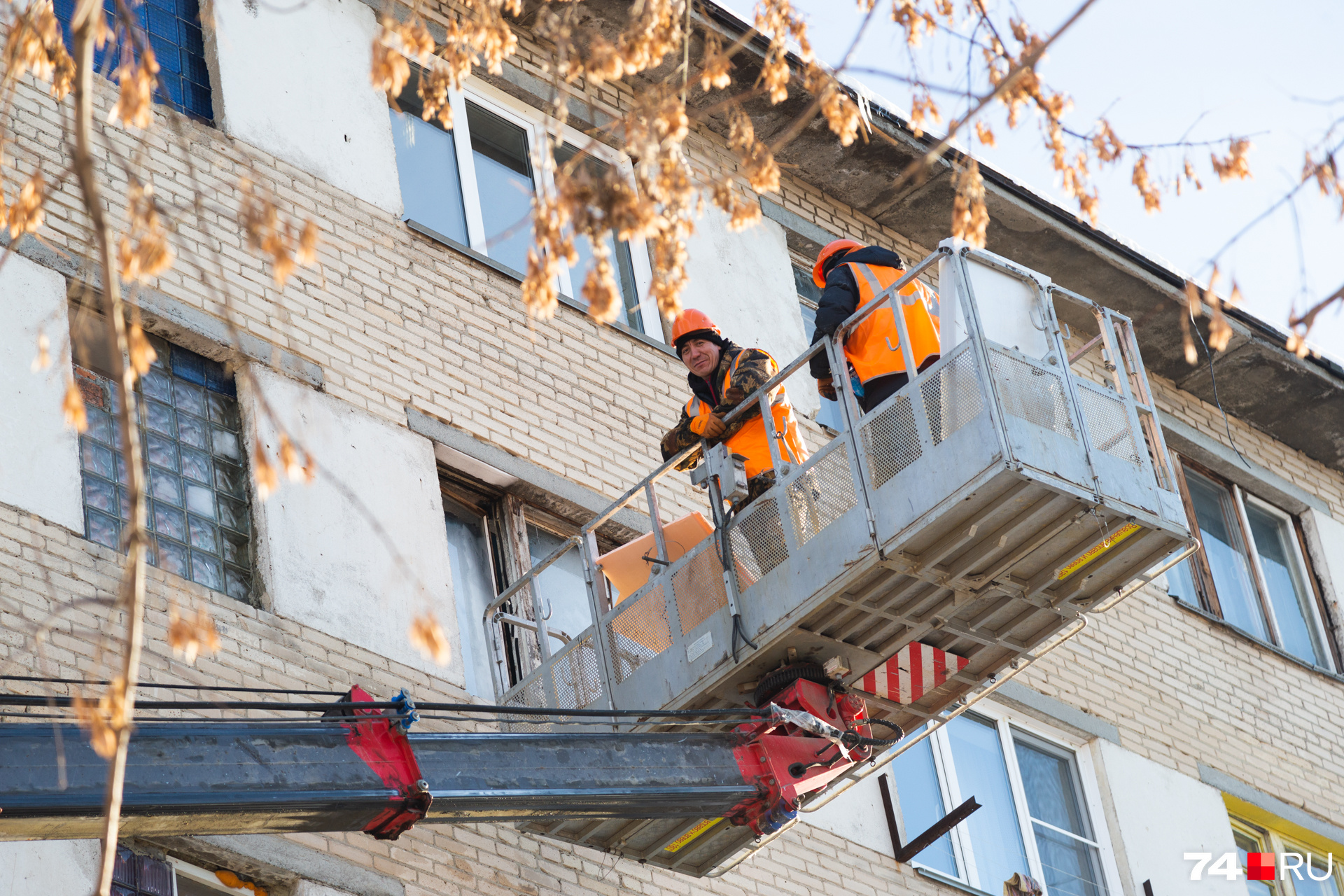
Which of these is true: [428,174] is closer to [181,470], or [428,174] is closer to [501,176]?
[501,176]

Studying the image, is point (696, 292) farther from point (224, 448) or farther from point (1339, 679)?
point (1339, 679)

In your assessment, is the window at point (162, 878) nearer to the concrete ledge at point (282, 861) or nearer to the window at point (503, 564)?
the concrete ledge at point (282, 861)

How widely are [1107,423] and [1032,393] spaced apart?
46 centimetres

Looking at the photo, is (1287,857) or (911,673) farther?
(1287,857)

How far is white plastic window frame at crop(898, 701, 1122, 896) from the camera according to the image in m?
12.4

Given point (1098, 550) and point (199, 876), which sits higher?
point (1098, 550)

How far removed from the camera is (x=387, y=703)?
7215mm

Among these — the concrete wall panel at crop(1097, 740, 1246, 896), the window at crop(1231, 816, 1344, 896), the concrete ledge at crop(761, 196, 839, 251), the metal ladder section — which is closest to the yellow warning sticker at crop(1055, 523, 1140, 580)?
the metal ladder section

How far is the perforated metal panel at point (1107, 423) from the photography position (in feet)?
26.9

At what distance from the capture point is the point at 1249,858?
14727 mm

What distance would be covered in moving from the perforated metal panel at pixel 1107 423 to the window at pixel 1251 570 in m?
8.05

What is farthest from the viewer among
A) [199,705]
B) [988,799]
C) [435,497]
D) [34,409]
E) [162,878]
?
[988,799]

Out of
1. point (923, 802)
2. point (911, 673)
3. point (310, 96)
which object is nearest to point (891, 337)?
point (911, 673)

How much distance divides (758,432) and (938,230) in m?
7.13
